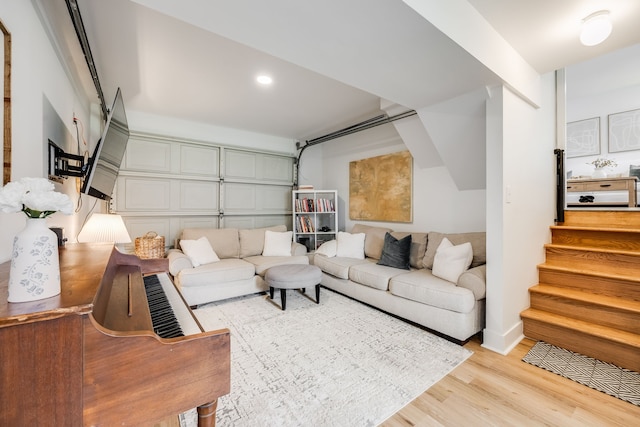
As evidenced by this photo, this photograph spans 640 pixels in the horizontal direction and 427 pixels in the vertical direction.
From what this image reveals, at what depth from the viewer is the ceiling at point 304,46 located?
136cm

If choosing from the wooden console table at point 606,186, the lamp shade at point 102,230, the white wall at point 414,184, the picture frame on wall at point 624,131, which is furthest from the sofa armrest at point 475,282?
the picture frame on wall at point 624,131

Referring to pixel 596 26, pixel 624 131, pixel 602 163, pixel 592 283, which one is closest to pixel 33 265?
pixel 596 26

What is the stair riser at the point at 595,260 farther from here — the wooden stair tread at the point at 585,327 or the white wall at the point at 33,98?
the white wall at the point at 33,98

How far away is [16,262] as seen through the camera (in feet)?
2.20

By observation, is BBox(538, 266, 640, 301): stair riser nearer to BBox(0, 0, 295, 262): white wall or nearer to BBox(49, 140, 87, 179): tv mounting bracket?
BBox(0, 0, 295, 262): white wall

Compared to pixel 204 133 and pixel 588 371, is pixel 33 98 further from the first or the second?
pixel 588 371

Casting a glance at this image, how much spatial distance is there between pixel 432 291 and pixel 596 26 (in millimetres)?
2124

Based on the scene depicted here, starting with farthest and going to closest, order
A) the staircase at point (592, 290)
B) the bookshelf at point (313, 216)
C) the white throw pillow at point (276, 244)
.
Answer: the bookshelf at point (313, 216), the white throw pillow at point (276, 244), the staircase at point (592, 290)

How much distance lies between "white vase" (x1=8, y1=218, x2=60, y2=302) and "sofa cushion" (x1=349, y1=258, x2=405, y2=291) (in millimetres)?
2515

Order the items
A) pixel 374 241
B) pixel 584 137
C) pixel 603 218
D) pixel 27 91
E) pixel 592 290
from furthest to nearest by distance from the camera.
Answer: pixel 584 137 → pixel 374 241 → pixel 603 218 → pixel 592 290 → pixel 27 91

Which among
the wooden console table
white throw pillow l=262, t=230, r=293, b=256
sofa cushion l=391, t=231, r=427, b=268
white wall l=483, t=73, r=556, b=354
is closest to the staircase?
white wall l=483, t=73, r=556, b=354

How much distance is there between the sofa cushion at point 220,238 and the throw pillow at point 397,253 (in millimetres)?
2025

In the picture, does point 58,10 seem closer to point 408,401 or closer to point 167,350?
point 167,350

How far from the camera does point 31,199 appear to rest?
2.20 ft
